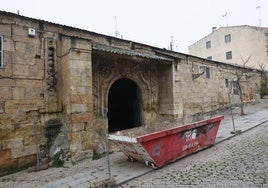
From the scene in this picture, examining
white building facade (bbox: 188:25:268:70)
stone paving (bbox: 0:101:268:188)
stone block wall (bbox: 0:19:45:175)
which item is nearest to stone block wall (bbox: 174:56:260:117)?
stone paving (bbox: 0:101:268:188)

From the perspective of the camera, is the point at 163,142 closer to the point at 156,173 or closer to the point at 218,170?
the point at 156,173

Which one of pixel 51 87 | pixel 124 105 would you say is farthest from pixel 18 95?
pixel 124 105

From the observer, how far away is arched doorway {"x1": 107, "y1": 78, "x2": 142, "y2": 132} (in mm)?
9281

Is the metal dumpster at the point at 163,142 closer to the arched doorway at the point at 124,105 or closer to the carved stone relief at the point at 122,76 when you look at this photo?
the carved stone relief at the point at 122,76

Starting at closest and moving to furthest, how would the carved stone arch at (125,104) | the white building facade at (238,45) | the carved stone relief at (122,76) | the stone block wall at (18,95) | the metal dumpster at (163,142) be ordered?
the metal dumpster at (163,142)
the stone block wall at (18,95)
the carved stone relief at (122,76)
the carved stone arch at (125,104)
the white building facade at (238,45)

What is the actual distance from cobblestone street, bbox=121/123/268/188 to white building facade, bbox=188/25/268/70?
1822cm

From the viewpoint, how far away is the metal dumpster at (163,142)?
498cm

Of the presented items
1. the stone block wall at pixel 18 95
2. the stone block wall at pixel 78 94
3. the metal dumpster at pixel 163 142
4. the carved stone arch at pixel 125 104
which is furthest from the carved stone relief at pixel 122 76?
the metal dumpster at pixel 163 142

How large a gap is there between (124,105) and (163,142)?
19.9ft

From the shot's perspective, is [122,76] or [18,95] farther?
[122,76]

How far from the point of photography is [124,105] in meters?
11.2

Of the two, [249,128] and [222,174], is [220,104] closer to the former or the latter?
[249,128]

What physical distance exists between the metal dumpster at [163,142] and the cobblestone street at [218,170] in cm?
24

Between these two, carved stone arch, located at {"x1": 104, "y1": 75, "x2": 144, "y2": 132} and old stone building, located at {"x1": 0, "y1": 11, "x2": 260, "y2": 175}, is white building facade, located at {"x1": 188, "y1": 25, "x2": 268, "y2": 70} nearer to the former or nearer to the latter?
carved stone arch, located at {"x1": 104, "y1": 75, "x2": 144, "y2": 132}
